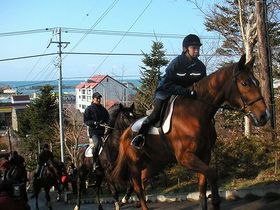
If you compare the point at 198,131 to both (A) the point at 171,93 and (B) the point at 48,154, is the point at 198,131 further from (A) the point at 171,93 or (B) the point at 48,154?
(B) the point at 48,154

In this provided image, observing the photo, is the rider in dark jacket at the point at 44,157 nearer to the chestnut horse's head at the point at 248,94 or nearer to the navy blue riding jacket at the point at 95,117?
the navy blue riding jacket at the point at 95,117

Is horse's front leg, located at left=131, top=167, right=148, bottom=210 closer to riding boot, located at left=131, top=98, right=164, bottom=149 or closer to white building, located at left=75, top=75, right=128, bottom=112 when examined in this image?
riding boot, located at left=131, top=98, right=164, bottom=149

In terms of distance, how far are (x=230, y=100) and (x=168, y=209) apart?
14.4 ft

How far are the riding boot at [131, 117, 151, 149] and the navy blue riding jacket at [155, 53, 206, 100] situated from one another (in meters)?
0.65

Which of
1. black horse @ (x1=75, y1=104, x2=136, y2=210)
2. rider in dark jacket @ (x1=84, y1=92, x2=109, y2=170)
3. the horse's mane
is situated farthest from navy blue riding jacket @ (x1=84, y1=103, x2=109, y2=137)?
the horse's mane

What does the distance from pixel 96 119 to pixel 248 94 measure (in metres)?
7.29

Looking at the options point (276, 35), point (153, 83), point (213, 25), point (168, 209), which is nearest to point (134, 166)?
point (168, 209)

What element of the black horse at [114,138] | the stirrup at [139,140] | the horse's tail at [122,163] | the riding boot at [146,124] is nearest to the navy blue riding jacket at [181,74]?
the riding boot at [146,124]

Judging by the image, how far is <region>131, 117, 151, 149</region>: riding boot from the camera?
8.09 meters

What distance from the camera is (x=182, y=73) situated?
297 inches

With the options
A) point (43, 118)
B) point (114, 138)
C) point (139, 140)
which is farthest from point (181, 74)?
point (43, 118)

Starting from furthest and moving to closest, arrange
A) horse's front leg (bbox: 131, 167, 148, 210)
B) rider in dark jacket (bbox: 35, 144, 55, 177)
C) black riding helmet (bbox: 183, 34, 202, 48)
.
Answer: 1. rider in dark jacket (bbox: 35, 144, 55, 177)
2. horse's front leg (bbox: 131, 167, 148, 210)
3. black riding helmet (bbox: 183, 34, 202, 48)

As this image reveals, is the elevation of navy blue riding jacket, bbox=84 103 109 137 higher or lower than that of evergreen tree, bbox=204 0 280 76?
lower

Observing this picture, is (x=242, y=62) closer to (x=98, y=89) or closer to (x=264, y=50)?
(x=264, y=50)
